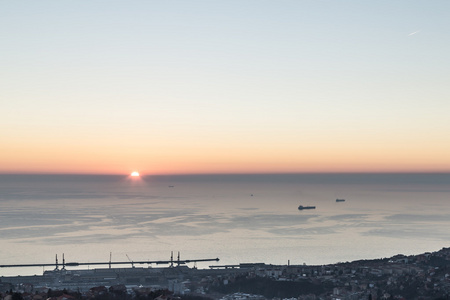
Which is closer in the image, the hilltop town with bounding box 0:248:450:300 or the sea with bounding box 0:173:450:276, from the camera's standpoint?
the hilltop town with bounding box 0:248:450:300

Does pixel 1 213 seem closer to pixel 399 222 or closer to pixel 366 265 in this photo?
pixel 399 222

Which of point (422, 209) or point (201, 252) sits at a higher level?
point (422, 209)

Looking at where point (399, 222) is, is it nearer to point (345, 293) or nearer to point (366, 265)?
point (366, 265)

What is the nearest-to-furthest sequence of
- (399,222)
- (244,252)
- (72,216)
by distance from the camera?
1. (244,252)
2. (399,222)
3. (72,216)

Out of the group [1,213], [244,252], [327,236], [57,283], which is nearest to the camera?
[57,283]

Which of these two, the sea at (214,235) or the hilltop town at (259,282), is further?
the sea at (214,235)

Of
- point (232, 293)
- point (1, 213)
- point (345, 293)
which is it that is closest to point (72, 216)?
point (1, 213)

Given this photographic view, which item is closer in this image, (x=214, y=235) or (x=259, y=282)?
(x=259, y=282)

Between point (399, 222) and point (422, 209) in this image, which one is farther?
point (422, 209)
